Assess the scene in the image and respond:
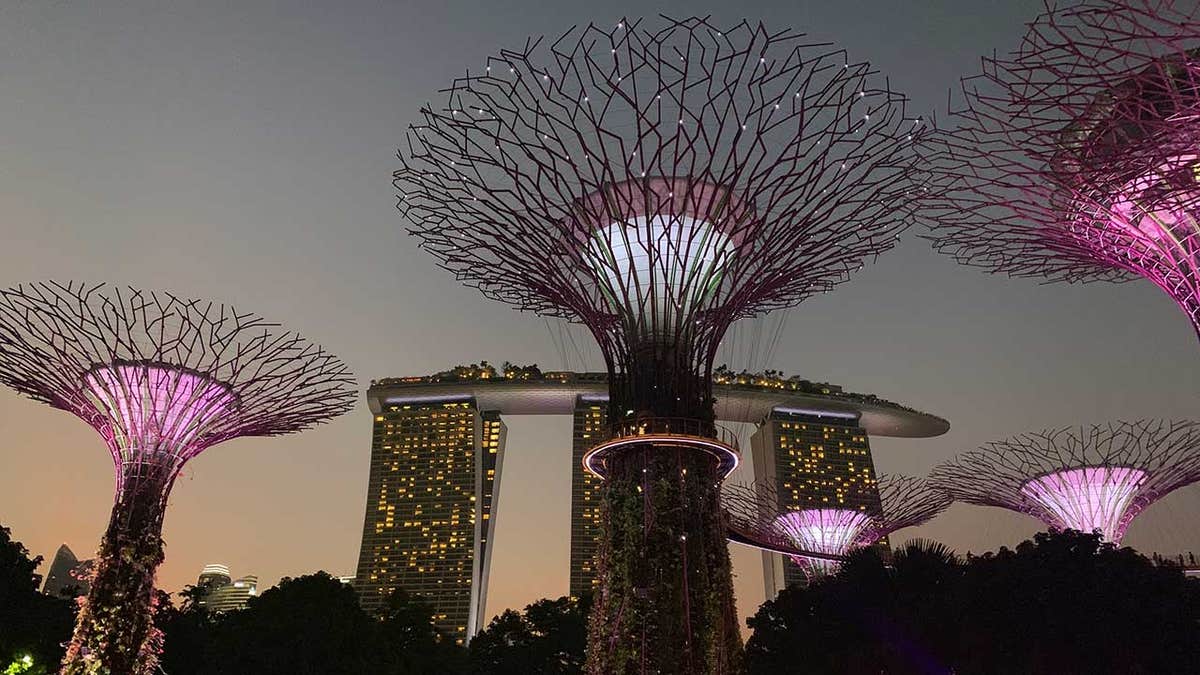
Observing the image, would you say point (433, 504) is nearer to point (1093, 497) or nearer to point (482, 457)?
point (482, 457)

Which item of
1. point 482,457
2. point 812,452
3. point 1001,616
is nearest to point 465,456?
point 482,457

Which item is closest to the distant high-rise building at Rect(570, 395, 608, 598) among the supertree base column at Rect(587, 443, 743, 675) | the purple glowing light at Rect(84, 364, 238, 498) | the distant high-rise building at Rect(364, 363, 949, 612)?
the distant high-rise building at Rect(364, 363, 949, 612)

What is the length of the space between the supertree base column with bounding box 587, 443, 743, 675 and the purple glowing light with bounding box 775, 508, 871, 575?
27411mm

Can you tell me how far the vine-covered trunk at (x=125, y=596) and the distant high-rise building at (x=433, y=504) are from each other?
239 feet

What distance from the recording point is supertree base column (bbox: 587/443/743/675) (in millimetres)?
17438

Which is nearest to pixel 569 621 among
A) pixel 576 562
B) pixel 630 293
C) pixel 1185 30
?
pixel 630 293

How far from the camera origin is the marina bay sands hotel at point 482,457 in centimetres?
9769

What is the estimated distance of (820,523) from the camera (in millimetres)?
45375

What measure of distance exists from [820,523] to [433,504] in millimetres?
63760

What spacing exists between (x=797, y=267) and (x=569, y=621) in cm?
2677

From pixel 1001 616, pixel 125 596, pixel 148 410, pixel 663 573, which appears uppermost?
pixel 148 410

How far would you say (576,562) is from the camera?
325ft

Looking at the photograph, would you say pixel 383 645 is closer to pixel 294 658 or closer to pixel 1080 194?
pixel 294 658

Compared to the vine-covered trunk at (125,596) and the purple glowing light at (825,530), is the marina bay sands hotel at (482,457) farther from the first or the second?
the vine-covered trunk at (125,596)
